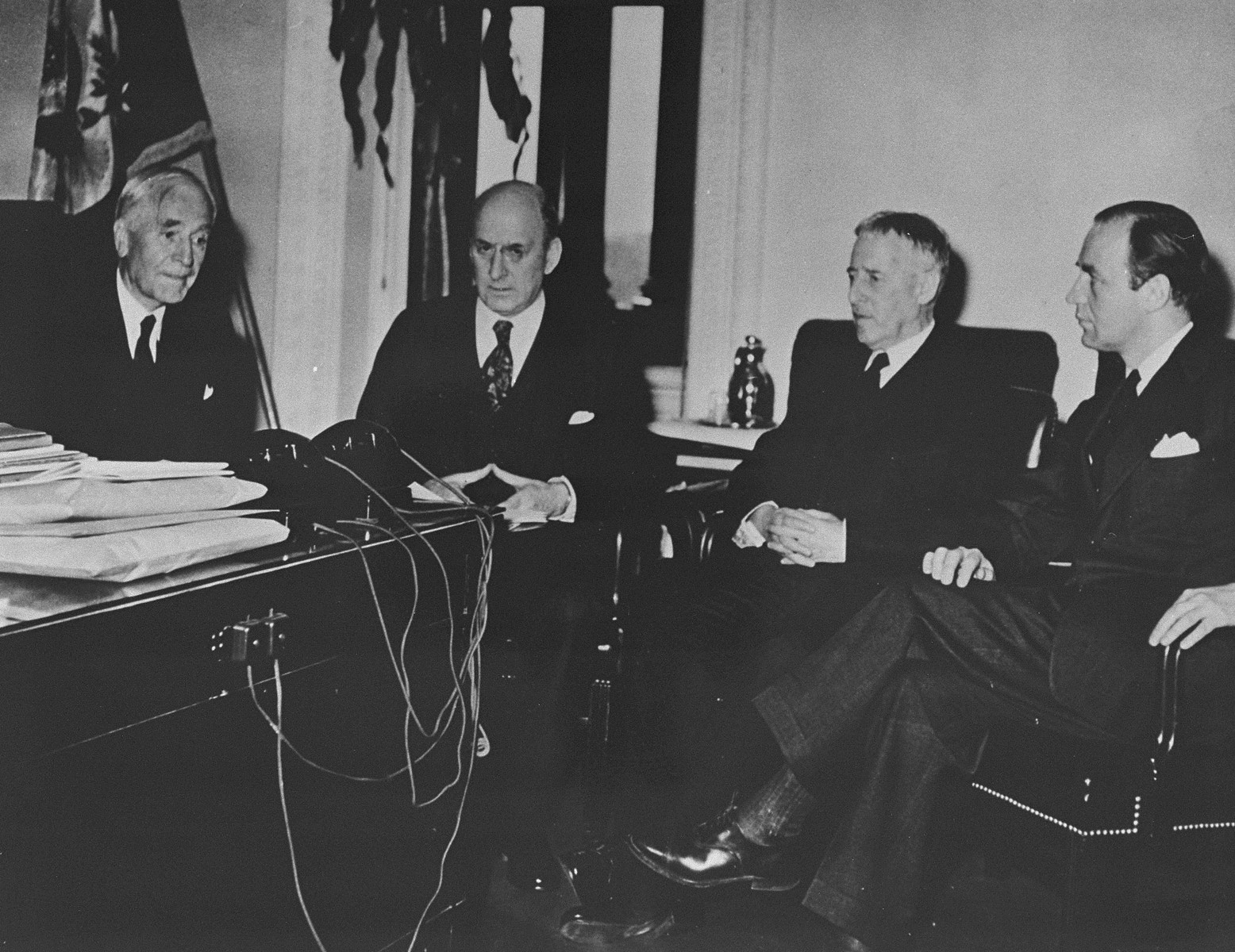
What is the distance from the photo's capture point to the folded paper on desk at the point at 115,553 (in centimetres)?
119

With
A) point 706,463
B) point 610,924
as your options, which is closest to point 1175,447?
point 610,924

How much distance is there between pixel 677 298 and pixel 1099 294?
140 cm

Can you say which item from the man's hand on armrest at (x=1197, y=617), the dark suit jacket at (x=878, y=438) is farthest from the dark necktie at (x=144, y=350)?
the man's hand on armrest at (x=1197, y=617)

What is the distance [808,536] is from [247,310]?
146cm

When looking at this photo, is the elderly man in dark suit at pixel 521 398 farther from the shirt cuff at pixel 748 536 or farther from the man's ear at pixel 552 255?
the shirt cuff at pixel 748 536

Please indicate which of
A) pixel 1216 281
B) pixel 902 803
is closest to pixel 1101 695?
pixel 902 803

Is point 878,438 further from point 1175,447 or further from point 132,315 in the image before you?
point 132,315

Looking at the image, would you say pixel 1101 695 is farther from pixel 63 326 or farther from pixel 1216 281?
pixel 63 326

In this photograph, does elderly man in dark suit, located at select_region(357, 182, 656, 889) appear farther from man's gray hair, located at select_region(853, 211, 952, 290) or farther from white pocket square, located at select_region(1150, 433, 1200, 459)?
white pocket square, located at select_region(1150, 433, 1200, 459)

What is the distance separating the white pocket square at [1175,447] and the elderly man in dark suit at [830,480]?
476 millimetres

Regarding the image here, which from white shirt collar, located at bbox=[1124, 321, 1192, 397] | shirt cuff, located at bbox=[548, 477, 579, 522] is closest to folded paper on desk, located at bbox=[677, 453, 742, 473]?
shirt cuff, located at bbox=[548, 477, 579, 522]

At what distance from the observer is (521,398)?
2984mm

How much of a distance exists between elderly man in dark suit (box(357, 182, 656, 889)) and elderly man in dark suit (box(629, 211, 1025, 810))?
27cm

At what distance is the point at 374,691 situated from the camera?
5.48 feet
